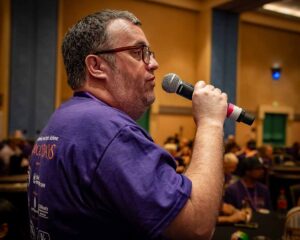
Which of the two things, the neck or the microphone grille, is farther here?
the neck

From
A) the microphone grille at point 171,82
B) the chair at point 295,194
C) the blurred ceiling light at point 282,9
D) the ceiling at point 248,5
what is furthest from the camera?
the blurred ceiling light at point 282,9

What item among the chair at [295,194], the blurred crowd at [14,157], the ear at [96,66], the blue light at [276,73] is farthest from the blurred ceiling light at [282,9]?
the ear at [96,66]

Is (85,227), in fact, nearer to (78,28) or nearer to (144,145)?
(144,145)

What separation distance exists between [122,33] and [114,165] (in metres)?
0.47

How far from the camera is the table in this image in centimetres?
319

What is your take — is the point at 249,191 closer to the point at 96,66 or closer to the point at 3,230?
the point at 3,230

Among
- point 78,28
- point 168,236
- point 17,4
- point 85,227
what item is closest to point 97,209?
point 85,227

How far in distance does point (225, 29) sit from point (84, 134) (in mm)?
10128

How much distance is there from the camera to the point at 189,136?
1073cm

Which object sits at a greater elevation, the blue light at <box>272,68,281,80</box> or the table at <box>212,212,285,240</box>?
the blue light at <box>272,68,281,80</box>

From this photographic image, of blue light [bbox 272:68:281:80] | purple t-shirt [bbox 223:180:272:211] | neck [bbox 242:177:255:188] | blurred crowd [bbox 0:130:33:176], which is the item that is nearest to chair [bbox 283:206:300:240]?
purple t-shirt [bbox 223:180:272:211]

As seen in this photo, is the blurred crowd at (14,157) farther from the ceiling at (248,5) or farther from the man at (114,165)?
the ceiling at (248,5)

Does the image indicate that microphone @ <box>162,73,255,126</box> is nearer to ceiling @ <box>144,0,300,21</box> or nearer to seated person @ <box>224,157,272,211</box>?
seated person @ <box>224,157,272,211</box>

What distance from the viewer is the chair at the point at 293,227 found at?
2.90 m
